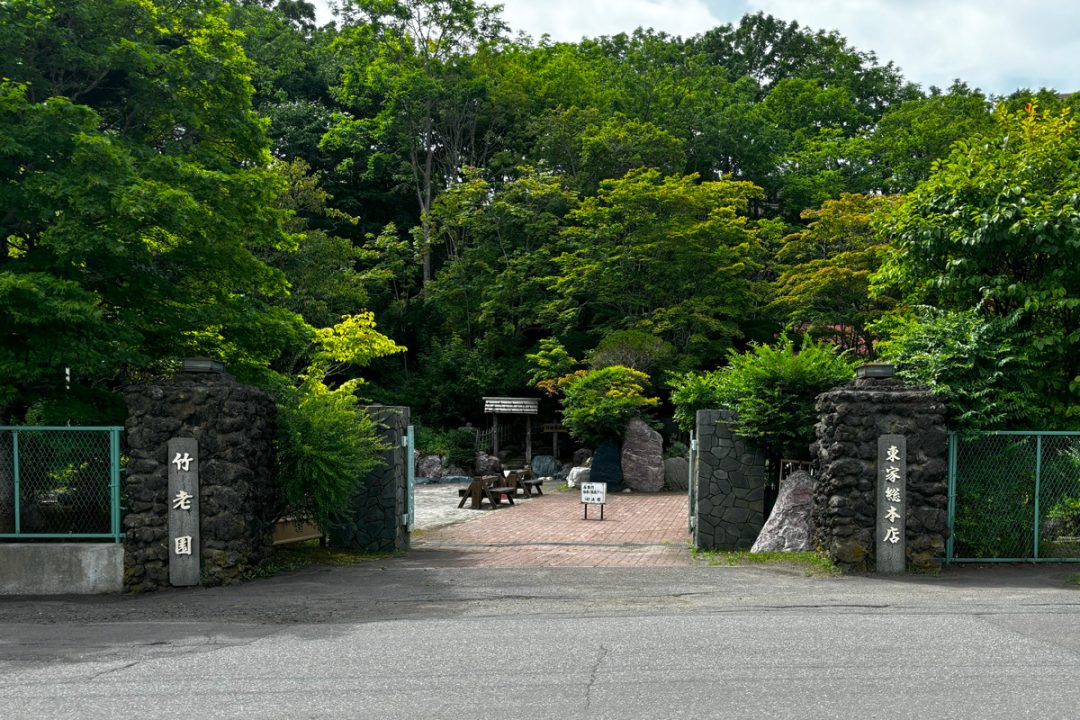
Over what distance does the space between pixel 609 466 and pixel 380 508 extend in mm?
13183

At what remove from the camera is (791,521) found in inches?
500

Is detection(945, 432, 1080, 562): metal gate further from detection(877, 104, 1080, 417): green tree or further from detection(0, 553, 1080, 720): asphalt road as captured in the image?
detection(877, 104, 1080, 417): green tree

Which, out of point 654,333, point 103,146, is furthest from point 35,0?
point 654,333

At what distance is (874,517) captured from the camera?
36.3 feet

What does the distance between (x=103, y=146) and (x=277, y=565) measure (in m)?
5.56

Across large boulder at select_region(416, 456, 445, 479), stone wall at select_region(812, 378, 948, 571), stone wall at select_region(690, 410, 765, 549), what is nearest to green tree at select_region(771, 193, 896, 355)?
large boulder at select_region(416, 456, 445, 479)

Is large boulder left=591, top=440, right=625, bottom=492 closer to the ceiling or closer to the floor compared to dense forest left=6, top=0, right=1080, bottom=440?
closer to the floor

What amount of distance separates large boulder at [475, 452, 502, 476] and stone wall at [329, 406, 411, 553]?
1508cm

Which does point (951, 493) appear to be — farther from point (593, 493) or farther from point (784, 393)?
point (593, 493)

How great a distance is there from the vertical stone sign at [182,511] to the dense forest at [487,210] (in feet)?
5.17

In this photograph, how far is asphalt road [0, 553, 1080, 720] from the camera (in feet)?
19.4

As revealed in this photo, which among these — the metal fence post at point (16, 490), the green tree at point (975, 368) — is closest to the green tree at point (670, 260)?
the green tree at point (975, 368)

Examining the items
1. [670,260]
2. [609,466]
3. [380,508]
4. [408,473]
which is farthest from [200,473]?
[670,260]

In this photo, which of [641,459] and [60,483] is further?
[641,459]
